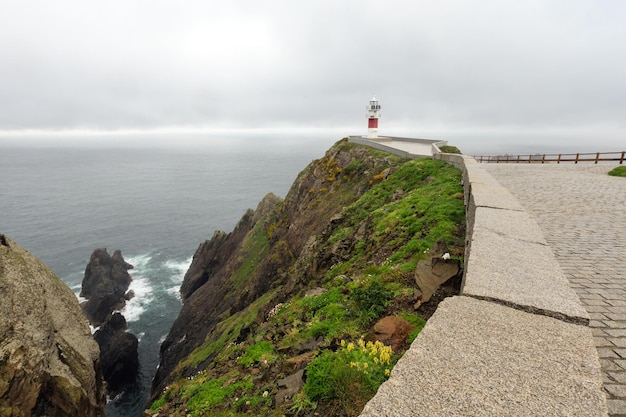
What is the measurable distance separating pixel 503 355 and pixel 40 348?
658 inches

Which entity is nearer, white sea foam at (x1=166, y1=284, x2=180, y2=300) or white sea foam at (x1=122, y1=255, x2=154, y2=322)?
white sea foam at (x1=122, y1=255, x2=154, y2=322)

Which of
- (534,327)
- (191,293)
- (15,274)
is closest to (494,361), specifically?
(534,327)

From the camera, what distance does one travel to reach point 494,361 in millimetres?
3920

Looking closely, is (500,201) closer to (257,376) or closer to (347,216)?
(257,376)

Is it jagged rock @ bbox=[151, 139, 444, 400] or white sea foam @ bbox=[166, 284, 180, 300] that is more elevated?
jagged rock @ bbox=[151, 139, 444, 400]

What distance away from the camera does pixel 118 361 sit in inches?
1358

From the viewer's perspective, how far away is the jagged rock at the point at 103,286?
4528 centimetres

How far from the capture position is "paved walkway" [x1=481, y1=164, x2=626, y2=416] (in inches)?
190

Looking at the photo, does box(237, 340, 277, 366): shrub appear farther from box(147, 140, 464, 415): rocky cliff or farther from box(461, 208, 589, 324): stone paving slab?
box(461, 208, 589, 324): stone paving slab

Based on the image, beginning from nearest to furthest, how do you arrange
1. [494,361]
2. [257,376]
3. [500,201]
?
[494,361] < [257,376] < [500,201]

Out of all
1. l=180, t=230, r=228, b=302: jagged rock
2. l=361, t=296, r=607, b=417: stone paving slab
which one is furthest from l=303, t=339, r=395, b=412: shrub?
l=180, t=230, r=228, b=302: jagged rock

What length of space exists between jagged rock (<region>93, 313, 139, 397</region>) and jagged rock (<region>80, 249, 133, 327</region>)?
7949mm

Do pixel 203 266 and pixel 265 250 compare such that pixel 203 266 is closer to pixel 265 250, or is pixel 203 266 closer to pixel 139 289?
pixel 139 289

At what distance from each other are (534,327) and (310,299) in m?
7.43
